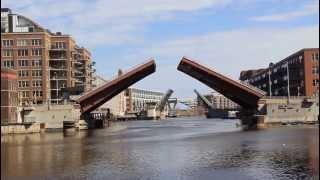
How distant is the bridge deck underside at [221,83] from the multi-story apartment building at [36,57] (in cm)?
4539

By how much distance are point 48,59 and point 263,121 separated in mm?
57931

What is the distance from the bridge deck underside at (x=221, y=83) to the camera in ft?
220

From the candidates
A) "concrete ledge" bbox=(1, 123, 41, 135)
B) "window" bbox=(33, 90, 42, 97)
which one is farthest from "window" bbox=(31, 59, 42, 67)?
"concrete ledge" bbox=(1, 123, 41, 135)

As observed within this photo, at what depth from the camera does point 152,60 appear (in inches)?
2630

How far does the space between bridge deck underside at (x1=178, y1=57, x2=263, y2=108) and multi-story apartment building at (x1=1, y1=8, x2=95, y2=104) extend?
1787 inches

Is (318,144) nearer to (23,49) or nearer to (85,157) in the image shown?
(85,157)

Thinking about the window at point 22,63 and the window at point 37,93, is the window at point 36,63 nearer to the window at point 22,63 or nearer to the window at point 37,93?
the window at point 22,63

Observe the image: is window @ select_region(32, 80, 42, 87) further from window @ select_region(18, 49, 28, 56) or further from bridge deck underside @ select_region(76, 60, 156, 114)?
bridge deck underside @ select_region(76, 60, 156, 114)

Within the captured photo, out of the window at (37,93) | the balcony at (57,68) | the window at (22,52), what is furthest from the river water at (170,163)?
the balcony at (57,68)

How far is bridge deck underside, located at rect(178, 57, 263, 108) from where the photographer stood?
67.0 meters

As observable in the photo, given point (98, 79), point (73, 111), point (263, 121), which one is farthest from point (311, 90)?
point (98, 79)

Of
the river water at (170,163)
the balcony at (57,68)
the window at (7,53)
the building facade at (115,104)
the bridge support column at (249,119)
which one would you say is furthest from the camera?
the building facade at (115,104)

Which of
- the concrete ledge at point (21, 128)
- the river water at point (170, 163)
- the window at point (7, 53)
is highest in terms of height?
the window at point (7, 53)

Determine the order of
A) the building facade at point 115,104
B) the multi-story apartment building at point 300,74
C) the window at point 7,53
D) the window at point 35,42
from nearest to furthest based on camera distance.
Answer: the multi-story apartment building at point 300,74 < the window at point 7,53 < the window at point 35,42 < the building facade at point 115,104
